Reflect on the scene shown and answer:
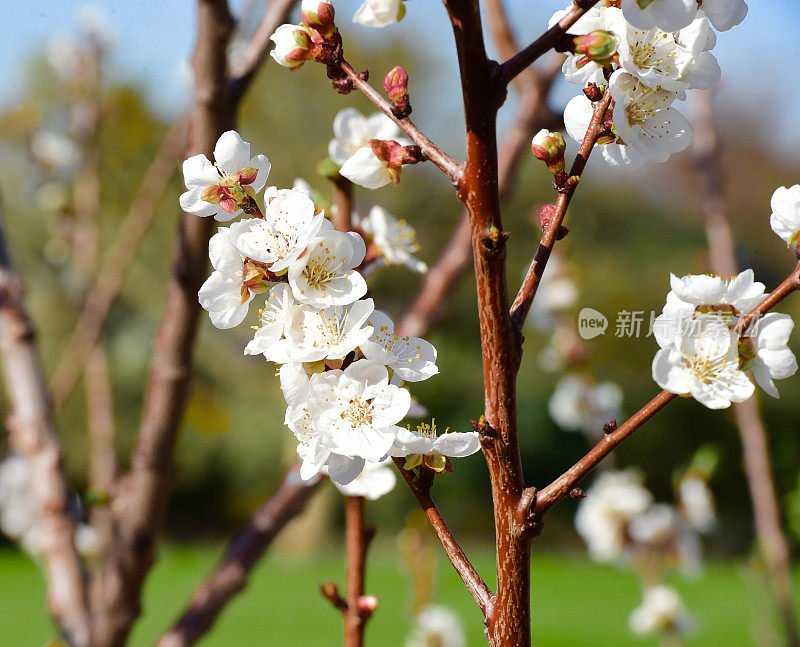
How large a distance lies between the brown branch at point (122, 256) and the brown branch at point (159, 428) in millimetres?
528

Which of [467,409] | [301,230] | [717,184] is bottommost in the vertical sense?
[467,409]

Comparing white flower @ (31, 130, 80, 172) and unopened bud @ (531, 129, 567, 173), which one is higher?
unopened bud @ (531, 129, 567, 173)

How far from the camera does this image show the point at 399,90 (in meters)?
0.44

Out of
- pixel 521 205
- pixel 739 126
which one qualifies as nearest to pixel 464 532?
pixel 521 205

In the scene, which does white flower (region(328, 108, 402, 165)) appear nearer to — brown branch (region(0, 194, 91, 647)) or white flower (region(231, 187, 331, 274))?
white flower (region(231, 187, 331, 274))

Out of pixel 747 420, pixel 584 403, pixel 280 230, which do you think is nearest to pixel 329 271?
pixel 280 230

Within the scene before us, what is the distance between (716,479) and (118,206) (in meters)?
5.97

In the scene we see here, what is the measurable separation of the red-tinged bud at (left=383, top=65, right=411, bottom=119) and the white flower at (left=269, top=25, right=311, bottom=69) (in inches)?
2.2

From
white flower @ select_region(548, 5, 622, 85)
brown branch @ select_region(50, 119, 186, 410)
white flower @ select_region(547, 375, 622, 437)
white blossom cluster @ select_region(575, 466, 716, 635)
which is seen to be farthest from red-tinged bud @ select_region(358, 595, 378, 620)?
white flower @ select_region(547, 375, 622, 437)

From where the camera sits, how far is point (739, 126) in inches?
307

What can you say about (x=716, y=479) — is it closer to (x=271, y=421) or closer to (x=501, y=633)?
(x=271, y=421)

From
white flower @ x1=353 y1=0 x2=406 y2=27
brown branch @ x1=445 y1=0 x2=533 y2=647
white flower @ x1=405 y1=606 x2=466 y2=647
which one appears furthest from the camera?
white flower @ x1=405 y1=606 x2=466 y2=647

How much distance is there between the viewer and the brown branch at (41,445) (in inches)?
36.5

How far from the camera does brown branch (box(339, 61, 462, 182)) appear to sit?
0.40m
